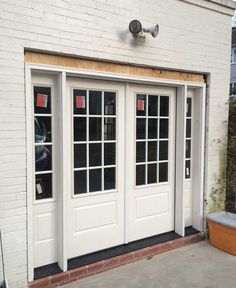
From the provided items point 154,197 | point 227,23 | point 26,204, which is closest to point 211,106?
point 227,23

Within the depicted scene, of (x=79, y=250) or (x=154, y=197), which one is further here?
(x=154, y=197)

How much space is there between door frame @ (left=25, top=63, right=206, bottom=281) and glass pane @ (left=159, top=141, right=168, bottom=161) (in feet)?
0.59

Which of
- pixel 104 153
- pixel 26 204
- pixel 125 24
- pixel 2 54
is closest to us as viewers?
pixel 2 54

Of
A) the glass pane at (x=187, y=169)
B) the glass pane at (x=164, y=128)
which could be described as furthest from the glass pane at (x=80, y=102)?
the glass pane at (x=187, y=169)

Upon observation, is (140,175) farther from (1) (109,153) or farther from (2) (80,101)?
(2) (80,101)

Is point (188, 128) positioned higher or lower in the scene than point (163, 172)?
higher

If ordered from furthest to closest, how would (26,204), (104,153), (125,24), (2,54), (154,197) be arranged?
(154,197) < (104,153) < (125,24) < (26,204) < (2,54)

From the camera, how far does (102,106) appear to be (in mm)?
3799

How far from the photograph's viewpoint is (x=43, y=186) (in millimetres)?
3432

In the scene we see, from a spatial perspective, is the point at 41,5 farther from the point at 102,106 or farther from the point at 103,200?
the point at 103,200

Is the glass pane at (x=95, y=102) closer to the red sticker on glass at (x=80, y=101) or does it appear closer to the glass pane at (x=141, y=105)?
the red sticker on glass at (x=80, y=101)

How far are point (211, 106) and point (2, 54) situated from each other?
9.96ft

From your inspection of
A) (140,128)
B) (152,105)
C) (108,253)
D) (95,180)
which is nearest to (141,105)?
(152,105)

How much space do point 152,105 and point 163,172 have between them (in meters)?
0.99
